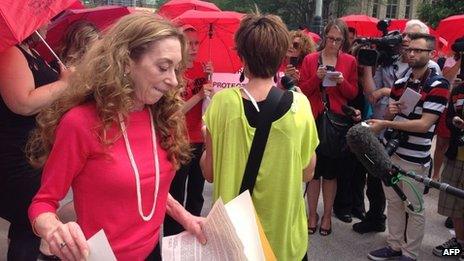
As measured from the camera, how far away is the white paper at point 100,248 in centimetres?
124

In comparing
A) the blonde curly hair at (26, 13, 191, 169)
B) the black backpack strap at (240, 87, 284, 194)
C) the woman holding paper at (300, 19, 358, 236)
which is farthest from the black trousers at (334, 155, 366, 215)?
the blonde curly hair at (26, 13, 191, 169)

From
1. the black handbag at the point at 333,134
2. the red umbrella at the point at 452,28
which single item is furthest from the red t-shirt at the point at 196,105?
the red umbrella at the point at 452,28

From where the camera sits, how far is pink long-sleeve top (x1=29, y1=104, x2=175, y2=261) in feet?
4.72

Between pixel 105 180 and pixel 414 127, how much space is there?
→ 250 cm

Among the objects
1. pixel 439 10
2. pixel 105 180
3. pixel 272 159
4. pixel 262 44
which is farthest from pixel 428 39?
pixel 439 10

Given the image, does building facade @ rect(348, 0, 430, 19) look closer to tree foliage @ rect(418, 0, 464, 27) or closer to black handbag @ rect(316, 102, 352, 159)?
tree foliage @ rect(418, 0, 464, 27)

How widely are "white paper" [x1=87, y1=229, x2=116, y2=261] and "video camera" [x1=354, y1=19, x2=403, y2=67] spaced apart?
10.5 ft

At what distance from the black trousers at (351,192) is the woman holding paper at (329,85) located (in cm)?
31

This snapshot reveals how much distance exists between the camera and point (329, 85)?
3.95m

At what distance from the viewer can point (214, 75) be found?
3.77 m

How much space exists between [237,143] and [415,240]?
85.8 inches

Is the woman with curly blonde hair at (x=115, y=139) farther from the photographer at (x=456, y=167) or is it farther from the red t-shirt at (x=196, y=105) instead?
the photographer at (x=456, y=167)

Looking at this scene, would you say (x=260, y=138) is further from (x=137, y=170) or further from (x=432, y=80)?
(x=432, y=80)

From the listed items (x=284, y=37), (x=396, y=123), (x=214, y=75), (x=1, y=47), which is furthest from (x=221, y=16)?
(x=1, y=47)
